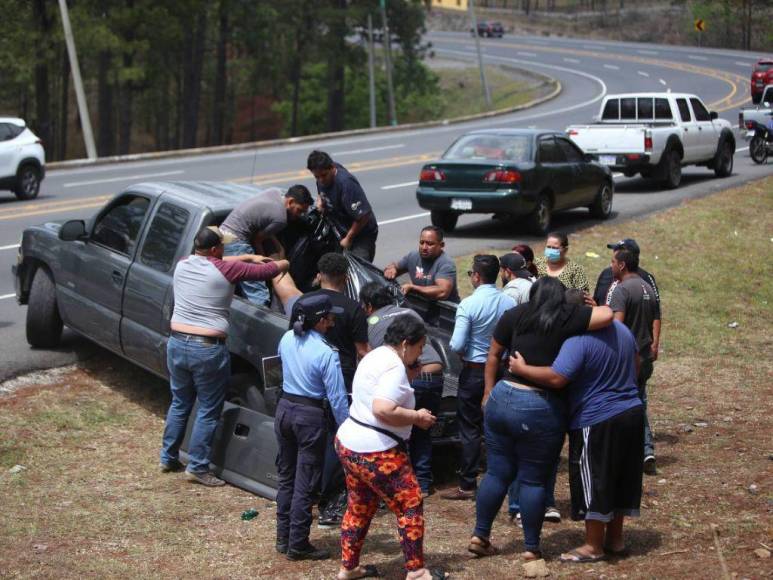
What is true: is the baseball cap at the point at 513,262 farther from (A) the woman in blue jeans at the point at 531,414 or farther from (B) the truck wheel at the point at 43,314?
(B) the truck wheel at the point at 43,314

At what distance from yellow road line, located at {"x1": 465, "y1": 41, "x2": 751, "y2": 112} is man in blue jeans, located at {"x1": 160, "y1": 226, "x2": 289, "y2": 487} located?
1592 inches

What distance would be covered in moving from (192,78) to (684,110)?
115 feet

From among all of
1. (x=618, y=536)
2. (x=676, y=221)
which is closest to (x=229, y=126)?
(x=676, y=221)

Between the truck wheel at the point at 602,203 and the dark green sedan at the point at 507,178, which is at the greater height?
the dark green sedan at the point at 507,178

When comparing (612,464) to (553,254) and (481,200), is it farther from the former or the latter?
(481,200)

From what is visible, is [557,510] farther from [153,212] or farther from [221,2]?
[221,2]

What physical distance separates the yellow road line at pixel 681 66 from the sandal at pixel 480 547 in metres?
41.4

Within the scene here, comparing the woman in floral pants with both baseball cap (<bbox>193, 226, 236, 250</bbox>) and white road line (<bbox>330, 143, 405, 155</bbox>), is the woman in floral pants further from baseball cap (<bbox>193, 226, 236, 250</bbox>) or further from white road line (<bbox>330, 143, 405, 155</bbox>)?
white road line (<bbox>330, 143, 405, 155</bbox>)

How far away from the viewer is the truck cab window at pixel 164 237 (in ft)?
29.0

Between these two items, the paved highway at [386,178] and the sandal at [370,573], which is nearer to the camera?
the sandal at [370,573]

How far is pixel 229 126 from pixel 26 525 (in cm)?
6437

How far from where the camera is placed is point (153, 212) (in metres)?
9.21

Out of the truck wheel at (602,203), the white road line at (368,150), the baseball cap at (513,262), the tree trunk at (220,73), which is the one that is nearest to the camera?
the baseball cap at (513,262)

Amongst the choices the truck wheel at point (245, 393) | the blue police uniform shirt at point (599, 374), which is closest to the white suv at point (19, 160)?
the truck wheel at point (245, 393)
